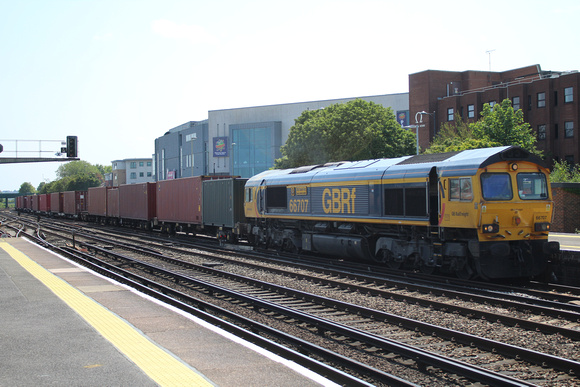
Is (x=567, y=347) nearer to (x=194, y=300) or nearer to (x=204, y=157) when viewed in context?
(x=194, y=300)

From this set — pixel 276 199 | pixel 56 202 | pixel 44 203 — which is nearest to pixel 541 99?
pixel 276 199

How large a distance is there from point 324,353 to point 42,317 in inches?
213

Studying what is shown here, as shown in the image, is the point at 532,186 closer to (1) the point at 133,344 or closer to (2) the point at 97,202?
(1) the point at 133,344

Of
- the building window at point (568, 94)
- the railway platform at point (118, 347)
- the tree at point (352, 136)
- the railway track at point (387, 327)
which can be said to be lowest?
the railway track at point (387, 327)

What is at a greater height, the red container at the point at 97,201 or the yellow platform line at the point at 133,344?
the red container at the point at 97,201

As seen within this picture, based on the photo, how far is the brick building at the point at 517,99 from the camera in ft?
158

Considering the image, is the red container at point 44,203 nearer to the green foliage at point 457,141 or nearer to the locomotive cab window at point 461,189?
the green foliage at point 457,141

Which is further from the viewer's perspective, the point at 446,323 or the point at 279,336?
the point at 446,323

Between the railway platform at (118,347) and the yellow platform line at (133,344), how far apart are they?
1 cm

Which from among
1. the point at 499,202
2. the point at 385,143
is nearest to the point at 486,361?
the point at 499,202

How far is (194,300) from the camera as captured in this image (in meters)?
12.8

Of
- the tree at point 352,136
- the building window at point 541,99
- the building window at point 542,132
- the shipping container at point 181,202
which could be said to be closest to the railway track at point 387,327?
the shipping container at point 181,202

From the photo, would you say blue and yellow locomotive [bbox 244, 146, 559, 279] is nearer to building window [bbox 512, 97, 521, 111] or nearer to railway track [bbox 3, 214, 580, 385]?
railway track [bbox 3, 214, 580, 385]

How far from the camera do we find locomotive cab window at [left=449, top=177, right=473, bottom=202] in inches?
546
